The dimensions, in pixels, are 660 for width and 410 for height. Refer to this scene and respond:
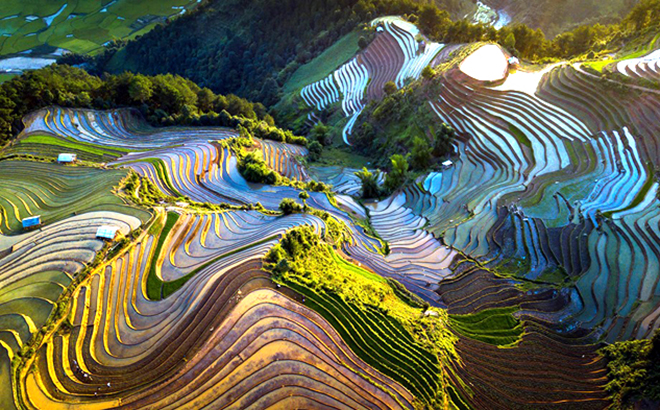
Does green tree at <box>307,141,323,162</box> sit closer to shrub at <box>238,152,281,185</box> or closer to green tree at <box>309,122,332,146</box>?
green tree at <box>309,122,332,146</box>

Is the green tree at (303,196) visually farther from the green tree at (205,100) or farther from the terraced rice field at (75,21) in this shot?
the terraced rice field at (75,21)

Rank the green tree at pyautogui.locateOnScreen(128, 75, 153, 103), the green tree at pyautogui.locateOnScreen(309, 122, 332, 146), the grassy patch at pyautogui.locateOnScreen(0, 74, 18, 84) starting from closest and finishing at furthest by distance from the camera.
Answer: the green tree at pyautogui.locateOnScreen(128, 75, 153, 103) → the green tree at pyautogui.locateOnScreen(309, 122, 332, 146) → the grassy patch at pyautogui.locateOnScreen(0, 74, 18, 84)

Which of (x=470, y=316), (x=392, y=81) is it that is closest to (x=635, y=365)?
(x=470, y=316)

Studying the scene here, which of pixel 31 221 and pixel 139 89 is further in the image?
pixel 139 89

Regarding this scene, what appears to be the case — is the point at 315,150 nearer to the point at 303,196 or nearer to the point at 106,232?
the point at 303,196

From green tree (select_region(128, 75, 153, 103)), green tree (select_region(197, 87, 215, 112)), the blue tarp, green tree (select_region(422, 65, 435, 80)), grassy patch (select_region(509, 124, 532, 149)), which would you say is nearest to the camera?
the blue tarp

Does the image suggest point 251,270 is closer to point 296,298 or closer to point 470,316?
point 296,298

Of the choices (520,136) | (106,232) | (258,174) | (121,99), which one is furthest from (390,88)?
(106,232)

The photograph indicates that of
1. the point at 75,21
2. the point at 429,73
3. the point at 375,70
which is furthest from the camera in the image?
the point at 75,21

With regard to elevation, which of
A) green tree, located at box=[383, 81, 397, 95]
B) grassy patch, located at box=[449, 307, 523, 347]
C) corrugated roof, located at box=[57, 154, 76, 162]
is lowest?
grassy patch, located at box=[449, 307, 523, 347]

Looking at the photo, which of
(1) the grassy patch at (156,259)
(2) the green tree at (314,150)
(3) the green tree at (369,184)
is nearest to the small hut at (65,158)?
(1) the grassy patch at (156,259)

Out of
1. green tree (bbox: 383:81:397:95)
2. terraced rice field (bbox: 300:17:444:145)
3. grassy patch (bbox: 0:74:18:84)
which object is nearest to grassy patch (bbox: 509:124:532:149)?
green tree (bbox: 383:81:397:95)
